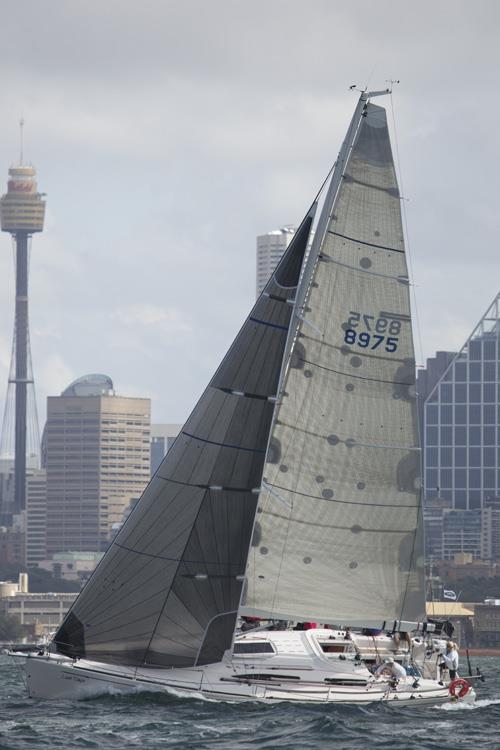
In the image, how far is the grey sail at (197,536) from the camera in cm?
4316

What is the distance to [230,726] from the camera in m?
39.8

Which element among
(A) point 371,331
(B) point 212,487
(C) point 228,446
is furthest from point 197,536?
(A) point 371,331

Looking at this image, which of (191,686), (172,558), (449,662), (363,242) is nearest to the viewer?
(191,686)

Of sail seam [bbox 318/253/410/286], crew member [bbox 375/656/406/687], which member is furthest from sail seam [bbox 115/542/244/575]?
sail seam [bbox 318/253/410/286]

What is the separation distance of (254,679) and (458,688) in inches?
204

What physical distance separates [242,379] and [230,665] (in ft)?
21.4

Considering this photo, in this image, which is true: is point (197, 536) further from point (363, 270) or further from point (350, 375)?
point (363, 270)

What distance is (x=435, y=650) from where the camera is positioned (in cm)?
4603

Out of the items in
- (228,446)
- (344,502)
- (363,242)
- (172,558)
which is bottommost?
(172,558)

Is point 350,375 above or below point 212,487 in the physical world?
above

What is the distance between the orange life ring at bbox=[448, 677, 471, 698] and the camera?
44.7 meters

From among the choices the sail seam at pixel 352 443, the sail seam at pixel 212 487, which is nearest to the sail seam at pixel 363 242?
the sail seam at pixel 352 443

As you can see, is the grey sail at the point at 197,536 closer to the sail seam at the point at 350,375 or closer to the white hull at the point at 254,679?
the white hull at the point at 254,679

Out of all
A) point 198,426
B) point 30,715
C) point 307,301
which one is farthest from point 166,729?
point 307,301
